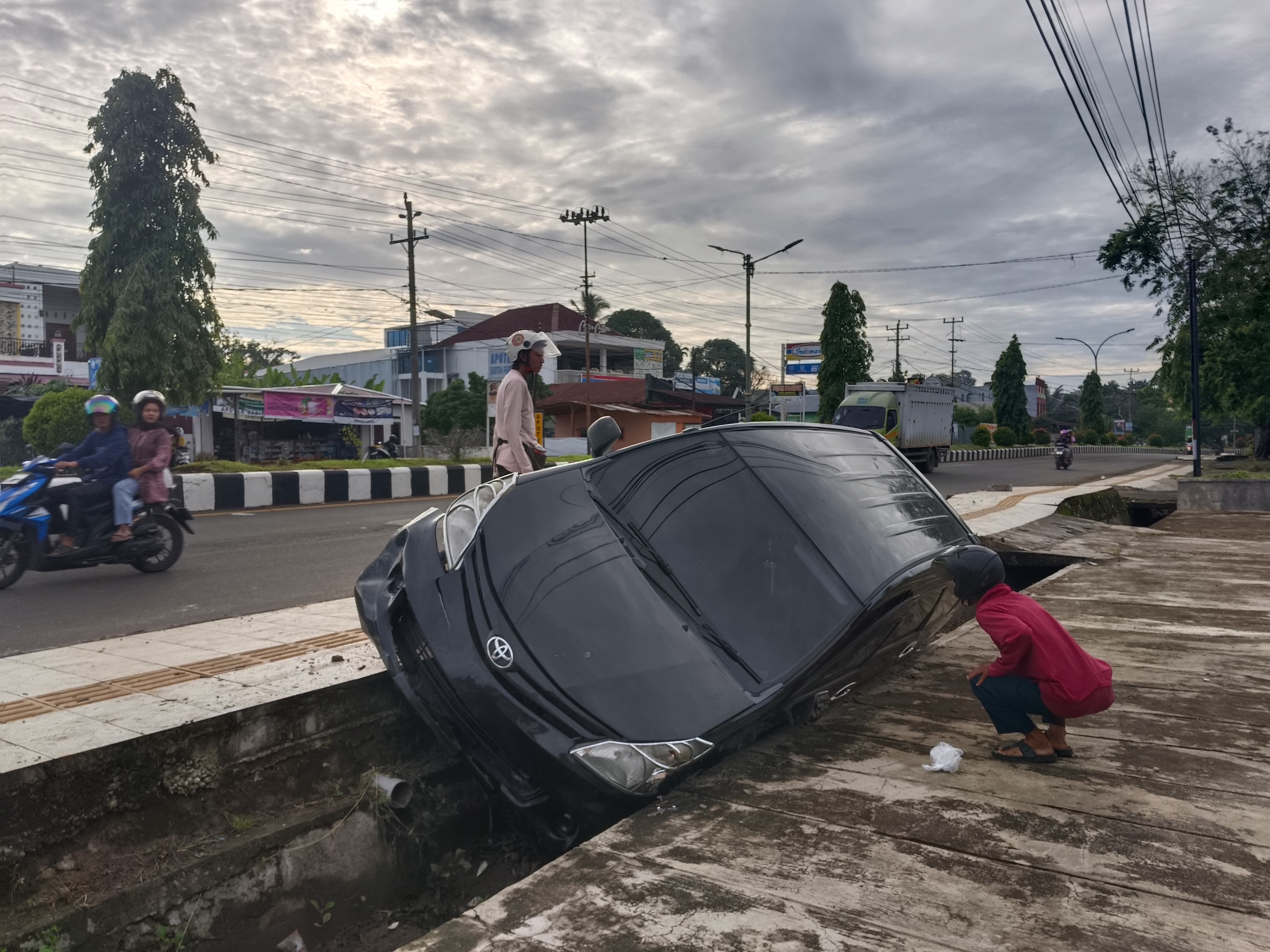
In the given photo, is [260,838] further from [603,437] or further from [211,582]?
[211,582]

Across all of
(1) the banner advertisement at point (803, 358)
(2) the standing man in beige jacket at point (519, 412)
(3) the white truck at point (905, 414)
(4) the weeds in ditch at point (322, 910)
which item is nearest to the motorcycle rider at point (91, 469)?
(2) the standing man in beige jacket at point (519, 412)

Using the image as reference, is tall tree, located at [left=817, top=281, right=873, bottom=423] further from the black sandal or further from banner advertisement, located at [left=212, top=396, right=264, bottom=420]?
the black sandal

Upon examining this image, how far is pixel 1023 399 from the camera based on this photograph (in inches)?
2702

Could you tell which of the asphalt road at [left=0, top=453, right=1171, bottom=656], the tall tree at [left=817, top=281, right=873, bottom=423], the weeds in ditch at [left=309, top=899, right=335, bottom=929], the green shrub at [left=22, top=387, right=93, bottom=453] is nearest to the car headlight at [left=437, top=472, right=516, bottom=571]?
the weeds in ditch at [left=309, top=899, right=335, bottom=929]

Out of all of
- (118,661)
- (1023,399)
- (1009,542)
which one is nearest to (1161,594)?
(1009,542)

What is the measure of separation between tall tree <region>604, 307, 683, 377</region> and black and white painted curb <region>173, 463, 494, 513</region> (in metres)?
65.3

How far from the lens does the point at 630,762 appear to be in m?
2.51

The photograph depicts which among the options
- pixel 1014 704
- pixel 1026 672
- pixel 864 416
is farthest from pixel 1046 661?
pixel 864 416

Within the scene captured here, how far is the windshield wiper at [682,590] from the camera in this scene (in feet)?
9.19

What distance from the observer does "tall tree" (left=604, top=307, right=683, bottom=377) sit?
83.6 meters

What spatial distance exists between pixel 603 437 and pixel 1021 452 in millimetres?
56360

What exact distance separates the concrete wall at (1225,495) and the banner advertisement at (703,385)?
4664 centimetres

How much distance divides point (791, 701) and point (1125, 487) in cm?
1852

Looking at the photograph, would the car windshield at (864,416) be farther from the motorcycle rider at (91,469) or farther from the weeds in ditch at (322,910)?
the weeds in ditch at (322,910)
